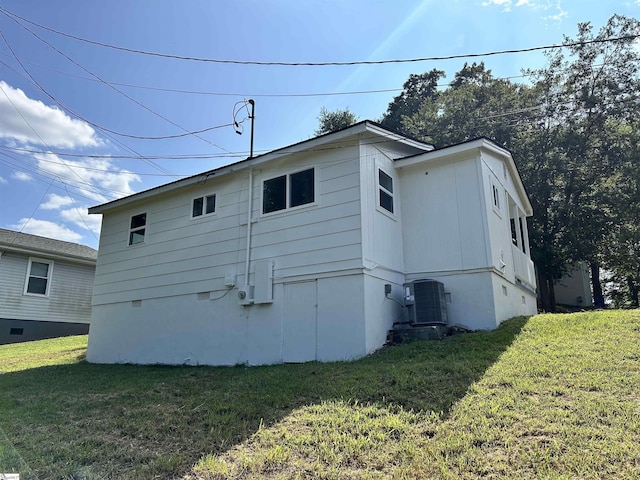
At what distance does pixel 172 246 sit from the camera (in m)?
10.4

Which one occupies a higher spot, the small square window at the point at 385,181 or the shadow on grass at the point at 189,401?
the small square window at the point at 385,181

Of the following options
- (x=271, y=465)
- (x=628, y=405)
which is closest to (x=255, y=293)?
(x=271, y=465)

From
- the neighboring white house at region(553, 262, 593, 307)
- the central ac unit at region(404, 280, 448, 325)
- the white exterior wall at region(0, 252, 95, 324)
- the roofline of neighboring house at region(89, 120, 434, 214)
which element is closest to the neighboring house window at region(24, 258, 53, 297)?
the white exterior wall at region(0, 252, 95, 324)

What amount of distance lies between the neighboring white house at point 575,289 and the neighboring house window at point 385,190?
16978 mm

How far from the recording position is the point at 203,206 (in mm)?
10203

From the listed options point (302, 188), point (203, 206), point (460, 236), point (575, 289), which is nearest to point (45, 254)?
point (203, 206)

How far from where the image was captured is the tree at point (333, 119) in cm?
2288

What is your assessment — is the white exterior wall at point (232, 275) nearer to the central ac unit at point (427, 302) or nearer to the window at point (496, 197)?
the central ac unit at point (427, 302)

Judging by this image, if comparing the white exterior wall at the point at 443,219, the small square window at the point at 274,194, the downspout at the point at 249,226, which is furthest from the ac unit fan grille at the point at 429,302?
the downspout at the point at 249,226

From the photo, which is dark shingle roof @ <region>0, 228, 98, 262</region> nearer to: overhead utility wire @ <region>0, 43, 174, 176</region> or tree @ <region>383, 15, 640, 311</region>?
overhead utility wire @ <region>0, 43, 174, 176</region>

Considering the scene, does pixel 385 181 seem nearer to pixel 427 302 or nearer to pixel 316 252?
pixel 316 252

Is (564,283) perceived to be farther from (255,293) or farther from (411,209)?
(255,293)

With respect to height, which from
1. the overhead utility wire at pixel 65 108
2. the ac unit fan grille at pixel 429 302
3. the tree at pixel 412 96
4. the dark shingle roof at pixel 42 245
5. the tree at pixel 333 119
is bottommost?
the ac unit fan grille at pixel 429 302

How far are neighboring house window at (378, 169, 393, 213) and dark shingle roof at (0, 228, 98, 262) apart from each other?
14815mm
